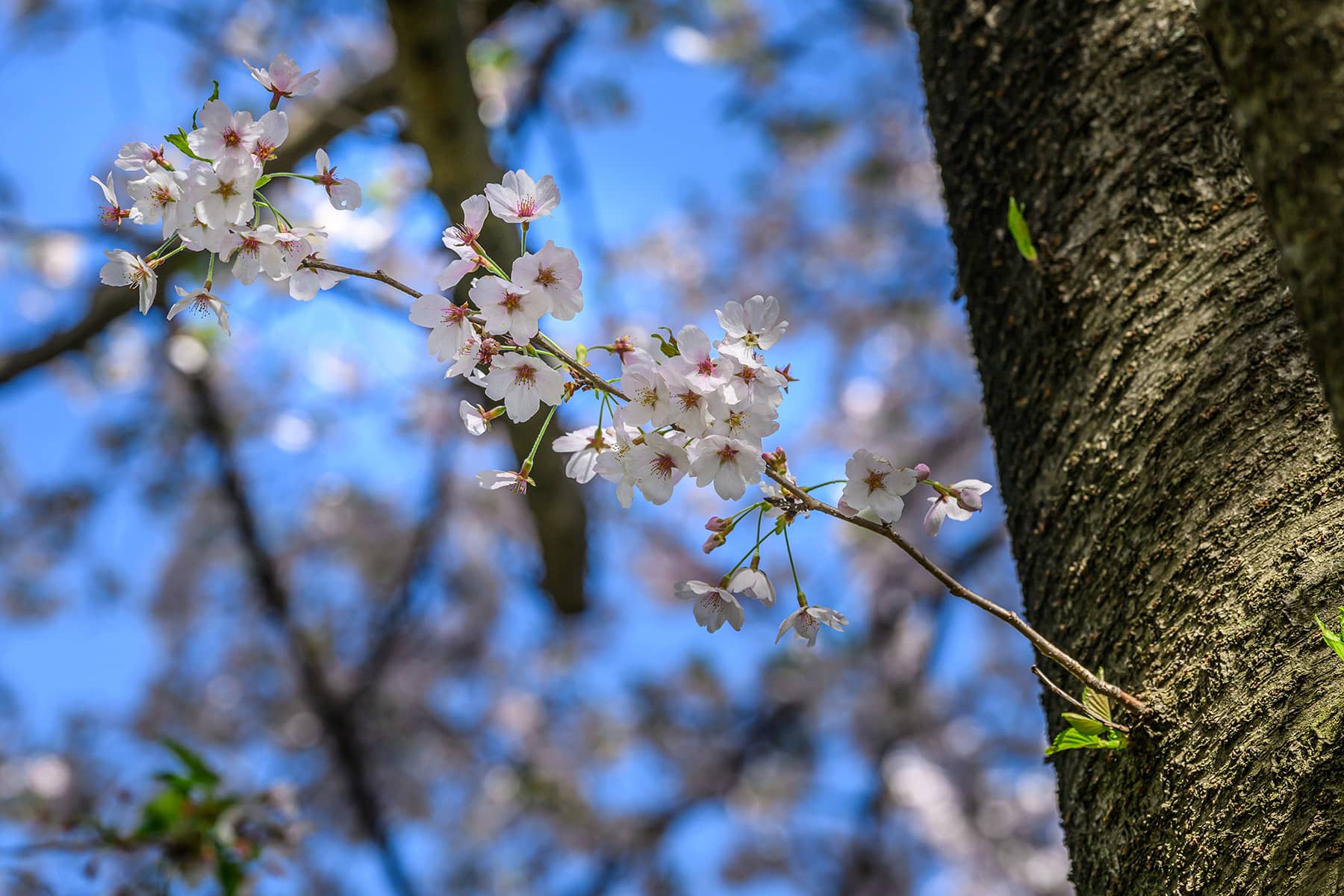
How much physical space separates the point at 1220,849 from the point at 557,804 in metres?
4.75

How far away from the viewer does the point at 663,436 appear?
0.70m

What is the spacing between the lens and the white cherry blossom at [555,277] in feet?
2.23

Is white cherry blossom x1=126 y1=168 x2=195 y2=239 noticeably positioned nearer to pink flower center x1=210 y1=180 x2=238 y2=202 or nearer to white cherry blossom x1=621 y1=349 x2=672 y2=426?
pink flower center x1=210 y1=180 x2=238 y2=202

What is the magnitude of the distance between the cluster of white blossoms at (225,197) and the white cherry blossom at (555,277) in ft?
0.54

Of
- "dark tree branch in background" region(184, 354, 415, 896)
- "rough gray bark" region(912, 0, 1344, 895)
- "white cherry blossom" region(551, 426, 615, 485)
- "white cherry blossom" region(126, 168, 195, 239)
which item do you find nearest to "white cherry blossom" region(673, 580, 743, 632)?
"white cherry blossom" region(551, 426, 615, 485)

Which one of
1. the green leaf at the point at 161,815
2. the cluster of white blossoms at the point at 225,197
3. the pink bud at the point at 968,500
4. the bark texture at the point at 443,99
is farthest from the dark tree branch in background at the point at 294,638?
the pink bud at the point at 968,500

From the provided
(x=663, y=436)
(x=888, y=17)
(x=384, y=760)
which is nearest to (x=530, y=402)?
(x=663, y=436)

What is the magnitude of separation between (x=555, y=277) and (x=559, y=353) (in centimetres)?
5

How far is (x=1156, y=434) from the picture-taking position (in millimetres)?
862

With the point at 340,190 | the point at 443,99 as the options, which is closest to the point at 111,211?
the point at 340,190

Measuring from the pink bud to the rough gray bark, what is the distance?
7.9 inches

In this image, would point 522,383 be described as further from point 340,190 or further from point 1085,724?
point 1085,724

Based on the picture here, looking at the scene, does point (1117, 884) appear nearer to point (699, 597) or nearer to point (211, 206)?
point (699, 597)

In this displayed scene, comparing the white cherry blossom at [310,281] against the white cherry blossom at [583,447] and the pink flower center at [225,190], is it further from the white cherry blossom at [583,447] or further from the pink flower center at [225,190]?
the white cherry blossom at [583,447]
